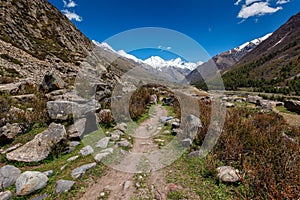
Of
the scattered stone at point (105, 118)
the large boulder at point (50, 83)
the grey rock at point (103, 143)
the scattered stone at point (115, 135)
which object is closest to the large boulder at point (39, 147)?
the grey rock at point (103, 143)

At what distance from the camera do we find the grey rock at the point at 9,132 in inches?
193

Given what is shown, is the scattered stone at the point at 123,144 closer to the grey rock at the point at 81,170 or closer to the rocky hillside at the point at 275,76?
the grey rock at the point at 81,170

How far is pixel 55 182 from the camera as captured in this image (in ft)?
11.0

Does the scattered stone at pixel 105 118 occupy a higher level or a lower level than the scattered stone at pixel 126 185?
higher

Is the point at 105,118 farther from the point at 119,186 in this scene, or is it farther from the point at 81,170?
the point at 119,186

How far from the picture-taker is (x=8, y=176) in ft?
11.2

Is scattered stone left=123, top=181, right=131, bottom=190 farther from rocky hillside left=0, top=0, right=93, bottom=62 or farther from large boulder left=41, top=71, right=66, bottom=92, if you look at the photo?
rocky hillside left=0, top=0, right=93, bottom=62

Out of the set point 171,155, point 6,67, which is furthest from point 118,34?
point 6,67

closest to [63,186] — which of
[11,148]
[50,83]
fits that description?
[11,148]

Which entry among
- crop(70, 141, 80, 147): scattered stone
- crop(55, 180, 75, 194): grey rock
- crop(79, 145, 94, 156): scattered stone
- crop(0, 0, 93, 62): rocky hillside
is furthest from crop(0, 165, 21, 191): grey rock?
crop(0, 0, 93, 62): rocky hillside

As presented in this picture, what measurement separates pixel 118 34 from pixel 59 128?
4435mm

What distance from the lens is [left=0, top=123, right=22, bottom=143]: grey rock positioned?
4.91m

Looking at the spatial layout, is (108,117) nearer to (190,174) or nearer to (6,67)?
(190,174)

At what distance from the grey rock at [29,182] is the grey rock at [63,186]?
32 cm
